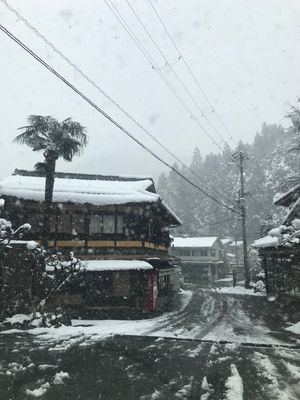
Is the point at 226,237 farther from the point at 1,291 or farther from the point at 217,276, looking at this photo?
the point at 1,291

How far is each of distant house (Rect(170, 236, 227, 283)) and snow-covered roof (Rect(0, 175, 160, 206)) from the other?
32941mm

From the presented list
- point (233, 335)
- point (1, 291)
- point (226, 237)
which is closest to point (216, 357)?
point (233, 335)

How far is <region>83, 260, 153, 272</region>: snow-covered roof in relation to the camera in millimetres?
19484

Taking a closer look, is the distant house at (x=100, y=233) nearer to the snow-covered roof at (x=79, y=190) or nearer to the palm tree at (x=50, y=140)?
the snow-covered roof at (x=79, y=190)

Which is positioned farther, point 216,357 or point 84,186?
point 84,186

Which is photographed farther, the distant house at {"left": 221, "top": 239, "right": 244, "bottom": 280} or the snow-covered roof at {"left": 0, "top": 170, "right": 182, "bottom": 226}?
the distant house at {"left": 221, "top": 239, "right": 244, "bottom": 280}

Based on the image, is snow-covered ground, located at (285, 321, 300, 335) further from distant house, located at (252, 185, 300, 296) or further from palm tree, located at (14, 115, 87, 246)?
palm tree, located at (14, 115, 87, 246)

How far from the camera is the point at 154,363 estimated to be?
31.0ft

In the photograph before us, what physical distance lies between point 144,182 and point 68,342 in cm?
1415

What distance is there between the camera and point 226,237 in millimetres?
74625

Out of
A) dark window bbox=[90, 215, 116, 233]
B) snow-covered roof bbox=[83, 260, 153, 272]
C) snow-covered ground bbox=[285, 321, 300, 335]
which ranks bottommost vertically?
snow-covered ground bbox=[285, 321, 300, 335]

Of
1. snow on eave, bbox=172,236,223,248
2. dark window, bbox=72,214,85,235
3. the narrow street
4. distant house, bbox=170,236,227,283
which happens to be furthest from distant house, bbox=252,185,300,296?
snow on eave, bbox=172,236,223,248

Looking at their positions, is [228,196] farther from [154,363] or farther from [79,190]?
[154,363]

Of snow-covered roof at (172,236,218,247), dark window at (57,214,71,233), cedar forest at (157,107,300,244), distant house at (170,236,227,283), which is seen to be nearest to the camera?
dark window at (57,214,71,233)
